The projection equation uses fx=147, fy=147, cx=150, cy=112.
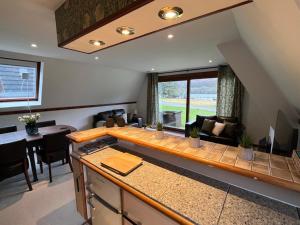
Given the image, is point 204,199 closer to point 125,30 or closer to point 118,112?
point 125,30

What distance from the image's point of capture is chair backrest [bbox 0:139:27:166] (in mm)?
2123

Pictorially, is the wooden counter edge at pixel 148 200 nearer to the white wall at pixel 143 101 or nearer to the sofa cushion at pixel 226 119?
the sofa cushion at pixel 226 119

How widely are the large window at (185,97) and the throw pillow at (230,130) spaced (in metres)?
1.16

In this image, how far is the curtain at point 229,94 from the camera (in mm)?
4387

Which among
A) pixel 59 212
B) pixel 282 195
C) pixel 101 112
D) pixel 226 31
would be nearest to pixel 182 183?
pixel 282 195

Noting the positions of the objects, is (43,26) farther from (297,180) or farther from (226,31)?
(297,180)

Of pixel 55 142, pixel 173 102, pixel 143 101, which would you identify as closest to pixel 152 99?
pixel 143 101

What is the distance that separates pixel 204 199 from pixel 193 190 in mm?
103

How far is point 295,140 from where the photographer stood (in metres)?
2.37

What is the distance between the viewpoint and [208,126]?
428cm

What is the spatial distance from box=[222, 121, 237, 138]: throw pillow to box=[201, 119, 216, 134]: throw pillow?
1.15 feet

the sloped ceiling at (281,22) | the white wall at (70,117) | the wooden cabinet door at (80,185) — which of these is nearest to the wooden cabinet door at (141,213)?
the wooden cabinet door at (80,185)

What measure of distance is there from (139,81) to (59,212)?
527 centimetres

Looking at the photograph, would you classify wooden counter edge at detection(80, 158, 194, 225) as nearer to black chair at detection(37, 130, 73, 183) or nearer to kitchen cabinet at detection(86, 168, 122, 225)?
kitchen cabinet at detection(86, 168, 122, 225)
